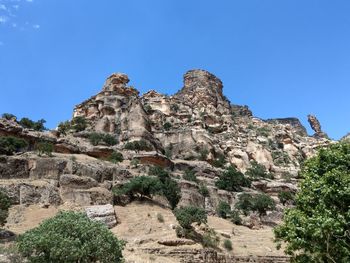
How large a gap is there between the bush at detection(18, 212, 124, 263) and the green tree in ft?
26.3

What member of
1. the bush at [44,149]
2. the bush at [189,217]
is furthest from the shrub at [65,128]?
the bush at [189,217]

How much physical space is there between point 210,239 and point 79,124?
5951cm

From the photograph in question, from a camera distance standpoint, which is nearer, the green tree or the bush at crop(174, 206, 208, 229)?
the green tree

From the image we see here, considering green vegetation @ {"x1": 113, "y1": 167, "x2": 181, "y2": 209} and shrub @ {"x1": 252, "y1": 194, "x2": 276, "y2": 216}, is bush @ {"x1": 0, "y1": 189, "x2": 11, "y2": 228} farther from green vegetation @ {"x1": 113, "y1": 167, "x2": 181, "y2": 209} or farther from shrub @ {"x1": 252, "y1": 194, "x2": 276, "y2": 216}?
shrub @ {"x1": 252, "y1": 194, "x2": 276, "y2": 216}

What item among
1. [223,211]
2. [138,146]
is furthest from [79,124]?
[223,211]

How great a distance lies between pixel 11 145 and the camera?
2185 inches

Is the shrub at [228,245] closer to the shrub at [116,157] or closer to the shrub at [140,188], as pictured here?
the shrub at [140,188]

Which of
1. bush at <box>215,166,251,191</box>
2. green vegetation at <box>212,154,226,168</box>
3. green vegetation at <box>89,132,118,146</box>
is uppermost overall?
green vegetation at <box>89,132,118,146</box>

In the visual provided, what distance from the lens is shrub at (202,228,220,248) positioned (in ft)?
Answer: 113

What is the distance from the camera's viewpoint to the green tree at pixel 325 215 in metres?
18.2

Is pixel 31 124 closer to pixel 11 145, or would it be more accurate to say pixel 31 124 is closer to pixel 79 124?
pixel 79 124

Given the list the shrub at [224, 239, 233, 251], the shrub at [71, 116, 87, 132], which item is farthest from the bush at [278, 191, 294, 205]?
the shrub at [71, 116, 87, 132]

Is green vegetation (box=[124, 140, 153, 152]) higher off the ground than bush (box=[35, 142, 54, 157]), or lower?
higher

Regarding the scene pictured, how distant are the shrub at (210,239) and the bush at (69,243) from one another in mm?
13073
